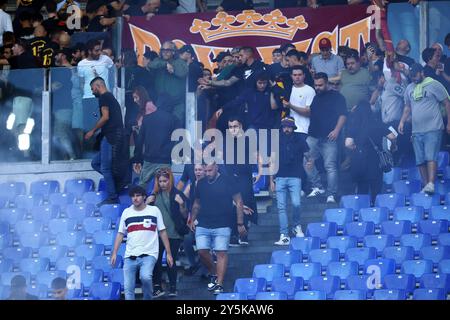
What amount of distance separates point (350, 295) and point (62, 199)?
3.44 m

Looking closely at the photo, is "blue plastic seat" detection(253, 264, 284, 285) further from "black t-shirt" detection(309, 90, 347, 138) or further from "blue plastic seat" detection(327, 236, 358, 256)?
"black t-shirt" detection(309, 90, 347, 138)

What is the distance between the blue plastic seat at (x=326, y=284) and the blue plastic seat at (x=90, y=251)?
86.2 inches

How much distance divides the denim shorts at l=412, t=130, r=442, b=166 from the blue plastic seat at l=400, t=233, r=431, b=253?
3.15 ft

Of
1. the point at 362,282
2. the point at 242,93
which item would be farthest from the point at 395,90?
the point at 362,282

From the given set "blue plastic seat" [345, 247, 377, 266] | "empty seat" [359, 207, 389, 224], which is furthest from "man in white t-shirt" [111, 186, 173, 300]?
"empty seat" [359, 207, 389, 224]

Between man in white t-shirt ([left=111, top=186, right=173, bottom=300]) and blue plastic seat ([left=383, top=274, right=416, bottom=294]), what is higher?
man in white t-shirt ([left=111, top=186, right=173, bottom=300])

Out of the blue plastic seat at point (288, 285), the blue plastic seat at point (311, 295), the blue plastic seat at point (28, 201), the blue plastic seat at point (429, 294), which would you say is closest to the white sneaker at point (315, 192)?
the blue plastic seat at point (288, 285)

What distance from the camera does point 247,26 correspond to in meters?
16.0

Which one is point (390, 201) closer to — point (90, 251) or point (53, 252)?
point (90, 251)

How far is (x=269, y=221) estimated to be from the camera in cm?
1462

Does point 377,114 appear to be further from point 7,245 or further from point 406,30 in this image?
point 7,245

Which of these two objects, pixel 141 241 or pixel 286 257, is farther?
pixel 286 257

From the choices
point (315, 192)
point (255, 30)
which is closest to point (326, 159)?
Result: point (315, 192)

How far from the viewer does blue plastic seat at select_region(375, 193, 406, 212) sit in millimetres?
14062
